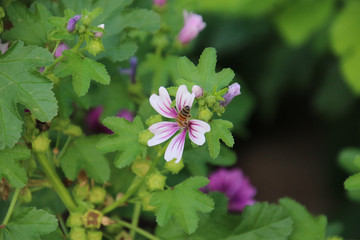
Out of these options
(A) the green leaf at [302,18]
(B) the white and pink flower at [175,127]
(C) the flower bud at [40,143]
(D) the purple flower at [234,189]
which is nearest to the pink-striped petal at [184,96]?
(B) the white and pink flower at [175,127]

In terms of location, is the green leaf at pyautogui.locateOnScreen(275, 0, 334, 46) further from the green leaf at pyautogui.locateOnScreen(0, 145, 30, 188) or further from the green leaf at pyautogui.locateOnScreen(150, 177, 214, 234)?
the green leaf at pyautogui.locateOnScreen(0, 145, 30, 188)

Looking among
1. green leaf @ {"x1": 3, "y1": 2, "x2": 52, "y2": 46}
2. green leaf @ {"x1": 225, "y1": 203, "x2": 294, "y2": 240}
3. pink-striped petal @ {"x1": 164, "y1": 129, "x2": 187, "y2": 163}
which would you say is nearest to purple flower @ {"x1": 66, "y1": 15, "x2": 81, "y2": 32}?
green leaf @ {"x1": 3, "y1": 2, "x2": 52, "y2": 46}

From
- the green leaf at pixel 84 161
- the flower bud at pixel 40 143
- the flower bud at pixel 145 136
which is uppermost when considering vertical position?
the flower bud at pixel 145 136

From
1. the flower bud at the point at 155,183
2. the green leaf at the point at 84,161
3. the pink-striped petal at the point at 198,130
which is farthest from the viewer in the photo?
the green leaf at the point at 84,161

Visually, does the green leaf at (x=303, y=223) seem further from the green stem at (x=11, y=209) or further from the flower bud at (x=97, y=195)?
the green stem at (x=11, y=209)

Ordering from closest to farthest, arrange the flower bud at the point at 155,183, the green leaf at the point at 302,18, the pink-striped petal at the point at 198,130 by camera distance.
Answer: the pink-striped petal at the point at 198,130, the flower bud at the point at 155,183, the green leaf at the point at 302,18

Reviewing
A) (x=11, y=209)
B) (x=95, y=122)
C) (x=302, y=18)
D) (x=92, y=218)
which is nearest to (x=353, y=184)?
(x=92, y=218)

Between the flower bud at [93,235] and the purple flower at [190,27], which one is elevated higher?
the purple flower at [190,27]
